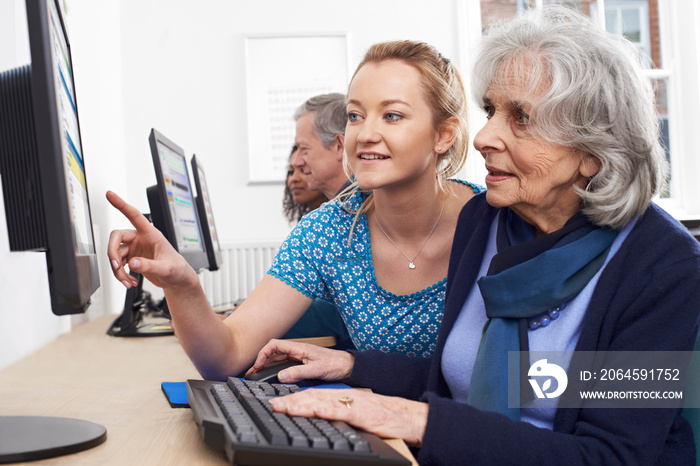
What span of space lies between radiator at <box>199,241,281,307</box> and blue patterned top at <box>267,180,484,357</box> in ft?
8.12

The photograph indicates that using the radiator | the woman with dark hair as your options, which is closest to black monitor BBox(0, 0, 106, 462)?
the woman with dark hair

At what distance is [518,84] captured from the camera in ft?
3.34

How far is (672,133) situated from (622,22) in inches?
28.7

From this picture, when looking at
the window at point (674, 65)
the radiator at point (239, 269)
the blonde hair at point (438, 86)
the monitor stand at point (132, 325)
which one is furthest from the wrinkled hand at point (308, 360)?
the window at point (674, 65)

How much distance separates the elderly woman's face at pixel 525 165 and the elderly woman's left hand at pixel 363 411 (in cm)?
42

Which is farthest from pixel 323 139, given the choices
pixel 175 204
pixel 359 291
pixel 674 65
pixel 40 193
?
pixel 674 65

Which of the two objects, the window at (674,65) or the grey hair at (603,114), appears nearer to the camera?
the grey hair at (603,114)

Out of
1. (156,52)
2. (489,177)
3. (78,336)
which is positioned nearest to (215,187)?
(156,52)

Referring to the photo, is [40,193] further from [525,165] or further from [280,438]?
[525,165]

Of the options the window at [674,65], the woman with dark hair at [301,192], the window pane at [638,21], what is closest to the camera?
the woman with dark hair at [301,192]

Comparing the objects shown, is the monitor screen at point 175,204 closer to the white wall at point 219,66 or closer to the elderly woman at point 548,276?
the elderly woman at point 548,276

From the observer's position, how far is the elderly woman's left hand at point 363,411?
720 mm

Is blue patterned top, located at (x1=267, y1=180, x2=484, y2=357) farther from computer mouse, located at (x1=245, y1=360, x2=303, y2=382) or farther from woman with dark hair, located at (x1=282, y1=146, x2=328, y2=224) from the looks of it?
woman with dark hair, located at (x1=282, y1=146, x2=328, y2=224)

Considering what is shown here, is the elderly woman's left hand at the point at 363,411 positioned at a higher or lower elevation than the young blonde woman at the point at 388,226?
lower
